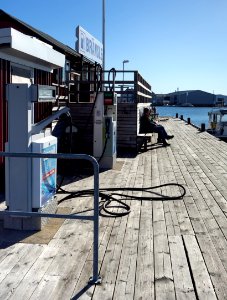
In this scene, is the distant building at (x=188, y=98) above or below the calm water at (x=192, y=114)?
above

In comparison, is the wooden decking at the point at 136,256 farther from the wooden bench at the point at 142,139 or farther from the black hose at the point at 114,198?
the wooden bench at the point at 142,139

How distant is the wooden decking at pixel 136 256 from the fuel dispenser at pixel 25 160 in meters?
0.51

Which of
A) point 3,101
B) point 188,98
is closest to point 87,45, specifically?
point 3,101

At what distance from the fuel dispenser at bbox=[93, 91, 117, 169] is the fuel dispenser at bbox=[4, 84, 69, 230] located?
4.72 m

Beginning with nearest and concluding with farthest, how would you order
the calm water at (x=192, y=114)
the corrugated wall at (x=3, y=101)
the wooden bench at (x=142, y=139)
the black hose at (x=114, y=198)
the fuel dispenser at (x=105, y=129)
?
the black hose at (x=114, y=198) → the corrugated wall at (x=3, y=101) → the fuel dispenser at (x=105, y=129) → the wooden bench at (x=142, y=139) → the calm water at (x=192, y=114)

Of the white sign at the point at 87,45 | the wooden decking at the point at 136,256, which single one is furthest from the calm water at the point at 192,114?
the wooden decking at the point at 136,256

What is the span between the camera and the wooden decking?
358 cm

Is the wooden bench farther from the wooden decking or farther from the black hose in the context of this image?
the wooden decking

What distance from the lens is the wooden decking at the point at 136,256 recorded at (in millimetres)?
3576

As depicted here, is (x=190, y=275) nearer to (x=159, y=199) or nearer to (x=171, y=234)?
(x=171, y=234)

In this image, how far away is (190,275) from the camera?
3885 millimetres

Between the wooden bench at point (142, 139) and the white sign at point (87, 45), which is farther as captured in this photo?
the wooden bench at point (142, 139)

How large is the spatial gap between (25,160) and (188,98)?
196781 mm

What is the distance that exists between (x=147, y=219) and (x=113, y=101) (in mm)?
4769
